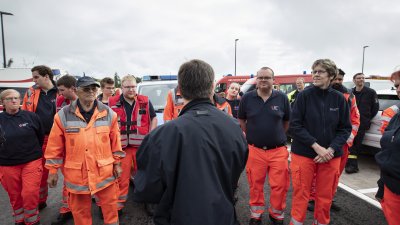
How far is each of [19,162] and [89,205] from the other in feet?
4.18

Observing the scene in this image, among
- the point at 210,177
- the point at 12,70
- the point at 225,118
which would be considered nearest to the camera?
the point at 210,177

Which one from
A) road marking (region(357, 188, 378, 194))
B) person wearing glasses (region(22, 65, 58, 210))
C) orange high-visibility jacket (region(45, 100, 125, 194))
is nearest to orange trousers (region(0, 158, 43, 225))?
person wearing glasses (region(22, 65, 58, 210))

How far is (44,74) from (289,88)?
1355 centimetres

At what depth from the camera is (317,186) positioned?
10.0 feet

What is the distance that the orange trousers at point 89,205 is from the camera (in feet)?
8.90

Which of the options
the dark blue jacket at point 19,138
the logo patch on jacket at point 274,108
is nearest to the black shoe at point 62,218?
the dark blue jacket at point 19,138

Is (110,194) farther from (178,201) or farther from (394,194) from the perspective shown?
(394,194)

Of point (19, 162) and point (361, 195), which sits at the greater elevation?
point (19, 162)

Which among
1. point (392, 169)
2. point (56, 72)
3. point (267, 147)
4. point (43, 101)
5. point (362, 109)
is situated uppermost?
point (56, 72)

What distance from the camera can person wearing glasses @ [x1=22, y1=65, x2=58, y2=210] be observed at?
3.85 metres

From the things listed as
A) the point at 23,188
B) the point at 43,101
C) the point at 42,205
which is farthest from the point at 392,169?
the point at 42,205

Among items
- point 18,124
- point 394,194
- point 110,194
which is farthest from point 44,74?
point 394,194

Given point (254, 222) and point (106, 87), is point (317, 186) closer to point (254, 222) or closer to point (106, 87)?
point (254, 222)

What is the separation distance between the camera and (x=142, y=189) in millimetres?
1423
